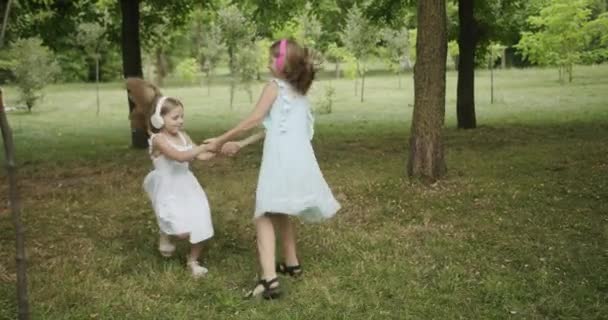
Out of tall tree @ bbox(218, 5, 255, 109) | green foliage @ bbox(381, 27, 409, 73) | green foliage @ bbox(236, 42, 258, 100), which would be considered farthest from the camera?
green foliage @ bbox(381, 27, 409, 73)

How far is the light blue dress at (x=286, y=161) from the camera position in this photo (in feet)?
18.0

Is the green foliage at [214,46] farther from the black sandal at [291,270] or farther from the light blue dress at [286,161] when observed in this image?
the light blue dress at [286,161]

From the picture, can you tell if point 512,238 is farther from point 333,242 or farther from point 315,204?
point 315,204

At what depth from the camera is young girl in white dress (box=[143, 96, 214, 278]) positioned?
5953mm

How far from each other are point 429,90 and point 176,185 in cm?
455

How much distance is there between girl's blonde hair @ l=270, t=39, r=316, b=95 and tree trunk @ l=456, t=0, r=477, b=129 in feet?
41.2

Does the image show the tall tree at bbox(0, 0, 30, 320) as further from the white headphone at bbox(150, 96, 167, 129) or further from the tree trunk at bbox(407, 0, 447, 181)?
the tree trunk at bbox(407, 0, 447, 181)

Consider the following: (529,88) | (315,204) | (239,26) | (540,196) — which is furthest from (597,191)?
(529,88)

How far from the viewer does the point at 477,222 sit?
761 centimetres

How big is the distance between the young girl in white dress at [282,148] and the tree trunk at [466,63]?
12.6 meters

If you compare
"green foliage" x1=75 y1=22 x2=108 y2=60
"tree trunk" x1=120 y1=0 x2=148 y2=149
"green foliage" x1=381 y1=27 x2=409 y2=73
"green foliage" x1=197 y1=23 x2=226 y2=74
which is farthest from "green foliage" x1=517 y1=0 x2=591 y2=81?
"tree trunk" x1=120 y1=0 x2=148 y2=149

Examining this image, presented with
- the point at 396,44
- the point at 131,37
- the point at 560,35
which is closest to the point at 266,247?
the point at 131,37

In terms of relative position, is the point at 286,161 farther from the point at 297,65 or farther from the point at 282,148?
the point at 297,65

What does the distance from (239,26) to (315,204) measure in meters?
29.2
